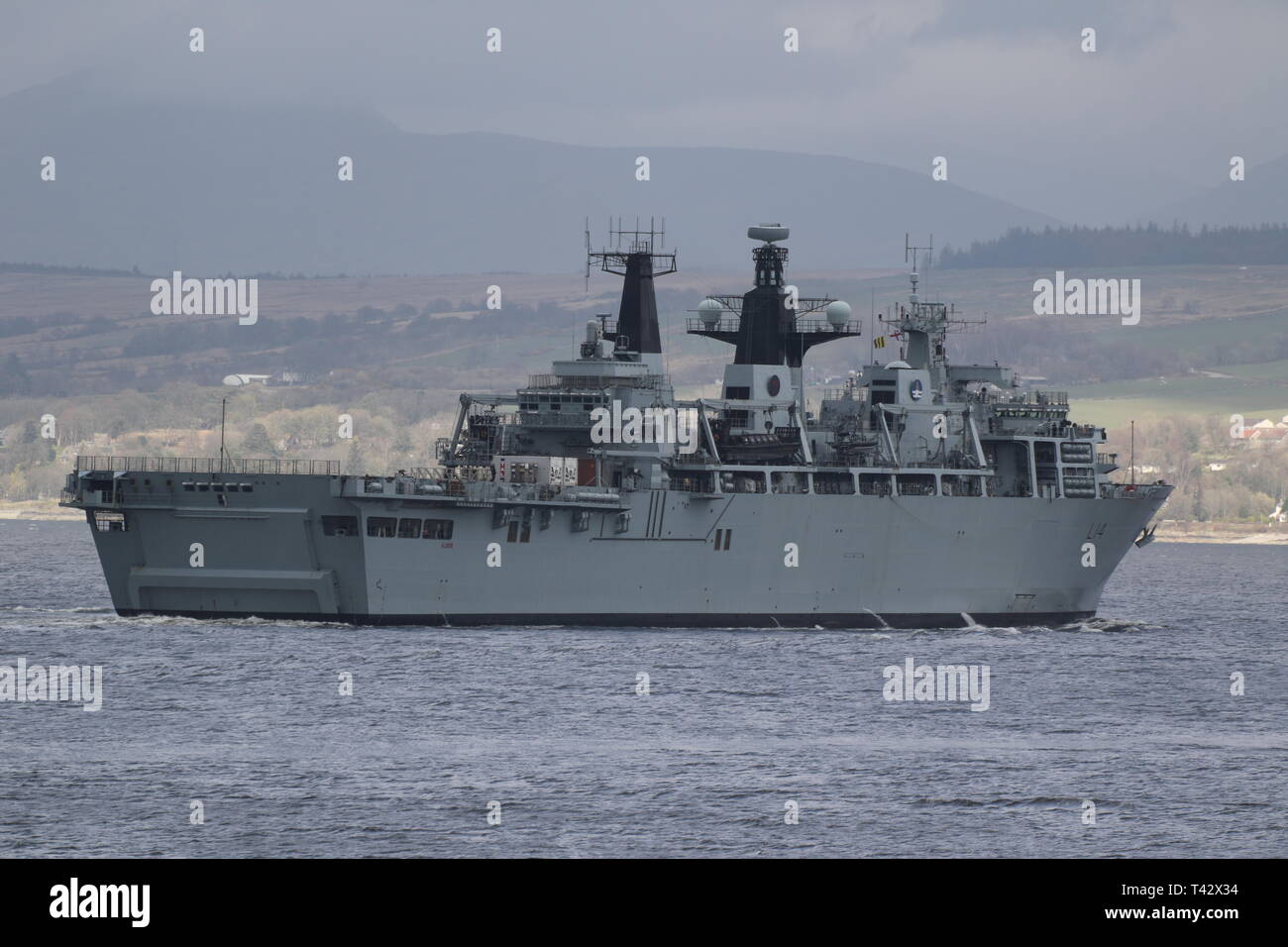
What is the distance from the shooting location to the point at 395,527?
48.7 meters

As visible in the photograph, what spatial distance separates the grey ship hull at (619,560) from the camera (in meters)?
48.5

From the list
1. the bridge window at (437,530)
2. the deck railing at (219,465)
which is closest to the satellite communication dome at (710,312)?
the deck railing at (219,465)

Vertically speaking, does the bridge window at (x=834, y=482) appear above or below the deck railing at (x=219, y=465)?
below

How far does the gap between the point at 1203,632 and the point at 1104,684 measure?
55.7ft

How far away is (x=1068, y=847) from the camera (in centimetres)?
2692

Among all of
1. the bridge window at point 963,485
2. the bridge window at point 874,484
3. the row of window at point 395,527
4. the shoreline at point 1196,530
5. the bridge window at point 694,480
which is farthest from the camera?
the shoreline at point 1196,530

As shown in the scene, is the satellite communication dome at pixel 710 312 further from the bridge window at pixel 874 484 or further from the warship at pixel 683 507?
the bridge window at pixel 874 484

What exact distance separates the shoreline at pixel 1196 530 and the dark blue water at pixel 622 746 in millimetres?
111019

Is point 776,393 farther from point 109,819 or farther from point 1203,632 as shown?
point 109,819

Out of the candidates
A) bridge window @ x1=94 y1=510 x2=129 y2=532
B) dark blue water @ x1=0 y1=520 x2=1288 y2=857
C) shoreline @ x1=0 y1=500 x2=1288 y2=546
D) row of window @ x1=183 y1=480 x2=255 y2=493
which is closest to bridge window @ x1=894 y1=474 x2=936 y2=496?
dark blue water @ x1=0 y1=520 x2=1288 y2=857

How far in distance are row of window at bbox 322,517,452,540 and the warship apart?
0.05 meters

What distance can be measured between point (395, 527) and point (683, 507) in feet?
26.7
